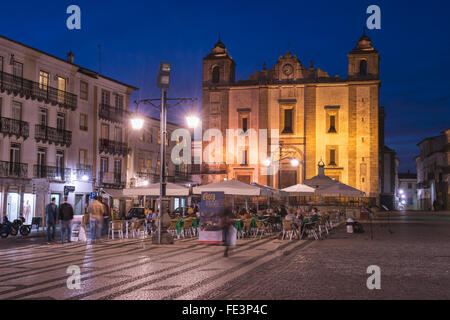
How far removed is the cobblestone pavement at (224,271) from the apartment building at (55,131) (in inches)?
614

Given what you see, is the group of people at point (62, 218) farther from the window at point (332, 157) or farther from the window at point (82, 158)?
the window at point (332, 157)

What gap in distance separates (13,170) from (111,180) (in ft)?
37.6

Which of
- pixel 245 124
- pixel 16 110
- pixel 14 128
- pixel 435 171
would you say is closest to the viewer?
pixel 14 128

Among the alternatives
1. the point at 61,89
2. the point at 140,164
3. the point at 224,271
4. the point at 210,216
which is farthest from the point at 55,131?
the point at 224,271

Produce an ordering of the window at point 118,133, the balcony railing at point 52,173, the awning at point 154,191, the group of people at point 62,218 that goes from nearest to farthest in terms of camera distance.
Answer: the group of people at point 62,218 < the awning at point 154,191 < the balcony railing at point 52,173 < the window at point 118,133

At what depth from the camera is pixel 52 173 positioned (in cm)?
3694

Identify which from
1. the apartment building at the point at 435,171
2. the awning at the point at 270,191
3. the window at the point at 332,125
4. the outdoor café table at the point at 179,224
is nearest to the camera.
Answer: the outdoor café table at the point at 179,224

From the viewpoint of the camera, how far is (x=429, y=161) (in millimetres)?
93000

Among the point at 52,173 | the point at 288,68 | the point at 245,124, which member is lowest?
the point at 52,173

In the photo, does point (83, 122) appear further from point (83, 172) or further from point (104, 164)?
point (104, 164)

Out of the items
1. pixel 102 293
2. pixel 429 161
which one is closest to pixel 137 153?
pixel 102 293

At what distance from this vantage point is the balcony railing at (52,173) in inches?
1403

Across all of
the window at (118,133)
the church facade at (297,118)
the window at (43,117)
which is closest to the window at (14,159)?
the window at (43,117)

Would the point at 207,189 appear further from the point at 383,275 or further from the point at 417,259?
the point at 383,275
